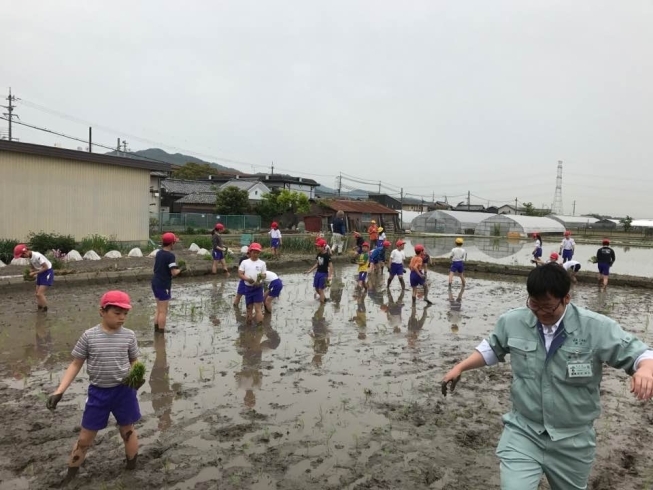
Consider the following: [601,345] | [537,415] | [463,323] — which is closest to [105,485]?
[537,415]

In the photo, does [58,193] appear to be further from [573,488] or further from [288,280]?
[573,488]

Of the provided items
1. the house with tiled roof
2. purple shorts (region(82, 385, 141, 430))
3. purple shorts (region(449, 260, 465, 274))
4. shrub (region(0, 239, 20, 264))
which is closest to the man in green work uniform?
purple shorts (region(82, 385, 141, 430))

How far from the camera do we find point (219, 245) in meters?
15.4

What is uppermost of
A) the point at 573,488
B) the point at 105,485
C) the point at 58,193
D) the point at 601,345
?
the point at 58,193

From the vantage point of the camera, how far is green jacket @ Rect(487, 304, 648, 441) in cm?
257

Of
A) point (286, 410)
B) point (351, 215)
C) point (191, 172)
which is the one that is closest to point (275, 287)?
point (286, 410)

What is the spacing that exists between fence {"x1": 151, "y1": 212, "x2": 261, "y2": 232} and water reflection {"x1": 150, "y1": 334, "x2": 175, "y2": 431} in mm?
26124

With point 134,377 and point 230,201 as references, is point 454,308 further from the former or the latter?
point 230,201

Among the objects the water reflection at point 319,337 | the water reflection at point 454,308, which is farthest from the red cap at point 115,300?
the water reflection at point 454,308

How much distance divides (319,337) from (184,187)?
145ft

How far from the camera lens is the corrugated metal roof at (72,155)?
17.0 m

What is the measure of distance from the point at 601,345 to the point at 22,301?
37.2 feet

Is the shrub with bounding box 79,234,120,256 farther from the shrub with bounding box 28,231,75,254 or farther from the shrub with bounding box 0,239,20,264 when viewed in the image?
the shrub with bounding box 0,239,20,264

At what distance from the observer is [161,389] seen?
18.5 ft
